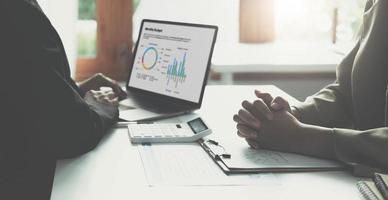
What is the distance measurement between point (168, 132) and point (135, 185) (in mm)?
371

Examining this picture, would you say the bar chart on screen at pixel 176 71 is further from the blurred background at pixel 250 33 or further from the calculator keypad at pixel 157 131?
the blurred background at pixel 250 33

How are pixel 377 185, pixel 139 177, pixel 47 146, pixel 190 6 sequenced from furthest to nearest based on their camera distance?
pixel 190 6, pixel 47 146, pixel 139 177, pixel 377 185

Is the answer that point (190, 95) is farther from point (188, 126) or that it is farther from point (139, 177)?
point (139, 177)

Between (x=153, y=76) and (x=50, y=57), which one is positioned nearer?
(x=50, y=57)

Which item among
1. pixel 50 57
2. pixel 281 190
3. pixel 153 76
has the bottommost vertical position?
pixel 281 190

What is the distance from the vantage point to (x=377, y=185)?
0.97m

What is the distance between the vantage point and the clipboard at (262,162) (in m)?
1.14

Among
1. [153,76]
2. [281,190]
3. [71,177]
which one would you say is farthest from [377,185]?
[153,76]

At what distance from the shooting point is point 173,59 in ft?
5.81

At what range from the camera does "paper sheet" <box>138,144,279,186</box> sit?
1.08 metres

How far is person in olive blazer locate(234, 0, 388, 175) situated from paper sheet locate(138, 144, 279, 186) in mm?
148

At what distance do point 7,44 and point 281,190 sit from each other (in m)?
0.67

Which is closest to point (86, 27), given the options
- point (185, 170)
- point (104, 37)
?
point (104, 37)

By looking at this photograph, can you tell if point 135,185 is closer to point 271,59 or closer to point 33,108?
point 33,108
